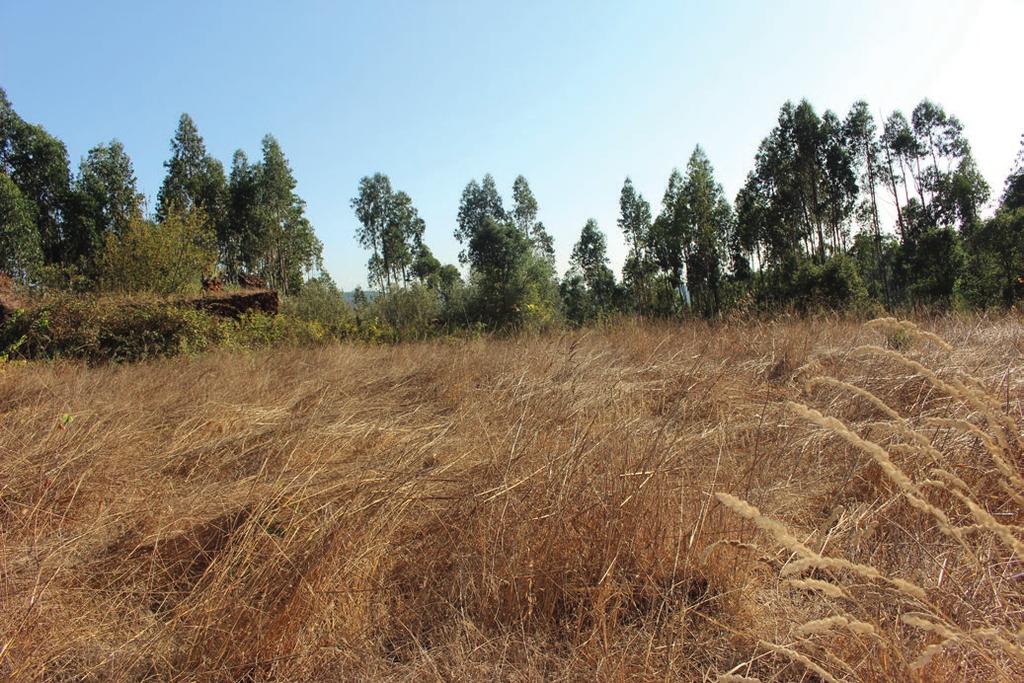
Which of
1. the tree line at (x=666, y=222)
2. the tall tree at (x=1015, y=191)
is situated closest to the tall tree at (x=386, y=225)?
the tree line at (x=666, y=222)

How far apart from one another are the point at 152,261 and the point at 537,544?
15.6 meters

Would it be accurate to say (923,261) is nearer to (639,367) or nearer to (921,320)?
(921,320)

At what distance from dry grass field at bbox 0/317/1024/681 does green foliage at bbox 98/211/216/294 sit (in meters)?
12.0

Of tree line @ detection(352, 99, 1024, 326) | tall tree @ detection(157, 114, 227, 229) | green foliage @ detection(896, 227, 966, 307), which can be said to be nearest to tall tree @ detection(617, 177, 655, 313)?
tree line @ detection(352, 99, 1024, 326)

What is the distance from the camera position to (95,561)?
1.83 m

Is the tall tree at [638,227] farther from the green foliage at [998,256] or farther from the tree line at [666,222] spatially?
the green foliage at [998,256]

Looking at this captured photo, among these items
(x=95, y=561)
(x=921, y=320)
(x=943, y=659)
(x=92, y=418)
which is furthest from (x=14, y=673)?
(x=921, y=320)

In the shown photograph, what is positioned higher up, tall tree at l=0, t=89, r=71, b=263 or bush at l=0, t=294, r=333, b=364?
tall tree at l=0, t=89, r=71, b=263

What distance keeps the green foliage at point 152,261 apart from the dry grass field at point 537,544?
12030mm

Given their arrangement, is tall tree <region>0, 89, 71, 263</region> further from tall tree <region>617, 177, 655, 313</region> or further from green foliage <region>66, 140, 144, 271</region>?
tall tree <region>617, 177, 655, 313</region>

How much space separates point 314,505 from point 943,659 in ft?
5.83

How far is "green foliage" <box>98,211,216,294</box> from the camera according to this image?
13422mm

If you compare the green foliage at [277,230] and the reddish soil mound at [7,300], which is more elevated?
the green foliage at [277,230]

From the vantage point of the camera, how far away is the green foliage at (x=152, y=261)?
1342cm
